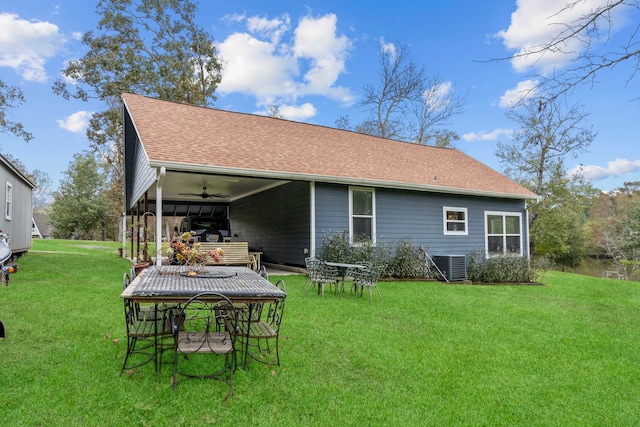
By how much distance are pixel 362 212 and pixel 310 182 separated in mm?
1793

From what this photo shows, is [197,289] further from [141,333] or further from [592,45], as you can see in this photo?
[592,45]

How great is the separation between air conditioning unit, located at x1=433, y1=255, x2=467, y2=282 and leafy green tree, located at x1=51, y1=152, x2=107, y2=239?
103 feet

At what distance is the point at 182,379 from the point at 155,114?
30.3 feet

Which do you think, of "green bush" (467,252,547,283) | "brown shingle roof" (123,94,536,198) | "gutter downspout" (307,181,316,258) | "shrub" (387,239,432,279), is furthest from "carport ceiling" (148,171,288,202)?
"green bush" (467,252,547,283)

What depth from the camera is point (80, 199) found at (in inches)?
1321

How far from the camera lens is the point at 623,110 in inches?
159

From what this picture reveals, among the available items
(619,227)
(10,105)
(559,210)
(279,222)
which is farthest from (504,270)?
(619,227)

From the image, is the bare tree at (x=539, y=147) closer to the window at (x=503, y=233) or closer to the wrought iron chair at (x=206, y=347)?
the window at (x=503, y=233)

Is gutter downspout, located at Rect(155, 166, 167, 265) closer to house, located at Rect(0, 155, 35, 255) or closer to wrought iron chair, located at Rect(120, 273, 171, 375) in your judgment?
wrought iron chair, located at Rect(120, 273, 171, 375)

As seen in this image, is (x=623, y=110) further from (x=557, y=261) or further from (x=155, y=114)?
(x=557, y=261)

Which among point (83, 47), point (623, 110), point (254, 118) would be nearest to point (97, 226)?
point (83, 47)

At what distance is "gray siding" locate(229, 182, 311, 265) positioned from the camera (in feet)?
35.5

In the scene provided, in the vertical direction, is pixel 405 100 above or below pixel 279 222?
above

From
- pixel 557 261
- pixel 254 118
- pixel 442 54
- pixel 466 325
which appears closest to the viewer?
pixel 466 325
